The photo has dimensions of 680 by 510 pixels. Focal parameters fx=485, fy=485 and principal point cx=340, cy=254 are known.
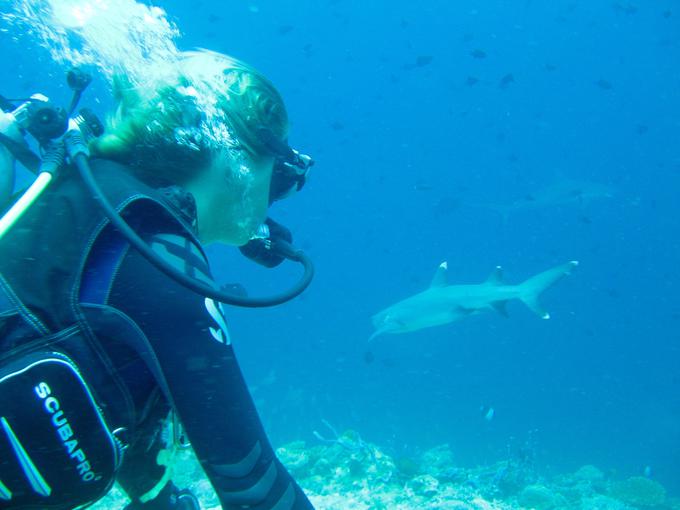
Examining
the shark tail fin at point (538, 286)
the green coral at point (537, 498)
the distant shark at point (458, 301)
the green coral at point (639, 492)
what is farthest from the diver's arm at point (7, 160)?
the green coral at point (639, 492)

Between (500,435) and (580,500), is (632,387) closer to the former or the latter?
(500,435)

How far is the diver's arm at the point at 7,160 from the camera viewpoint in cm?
156

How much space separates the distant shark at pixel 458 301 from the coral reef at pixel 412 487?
330 centimetres

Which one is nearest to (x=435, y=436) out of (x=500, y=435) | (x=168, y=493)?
(x=500, y=435)

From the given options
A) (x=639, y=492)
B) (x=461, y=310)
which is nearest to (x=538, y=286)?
(x=461, y=310)

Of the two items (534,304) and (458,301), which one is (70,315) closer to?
(458,301)

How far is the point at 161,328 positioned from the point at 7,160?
0.85 m

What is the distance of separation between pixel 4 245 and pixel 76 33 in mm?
3045

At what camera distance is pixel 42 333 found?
4.17ft

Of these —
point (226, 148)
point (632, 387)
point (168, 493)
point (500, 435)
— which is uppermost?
point (632, 387)

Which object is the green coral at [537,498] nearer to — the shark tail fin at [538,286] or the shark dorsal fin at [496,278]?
the shark tail fin at [538,286]

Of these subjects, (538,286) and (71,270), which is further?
(538,286)

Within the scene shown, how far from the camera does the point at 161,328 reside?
133 centimetres

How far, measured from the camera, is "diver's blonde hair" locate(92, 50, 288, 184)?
73.2 inches
